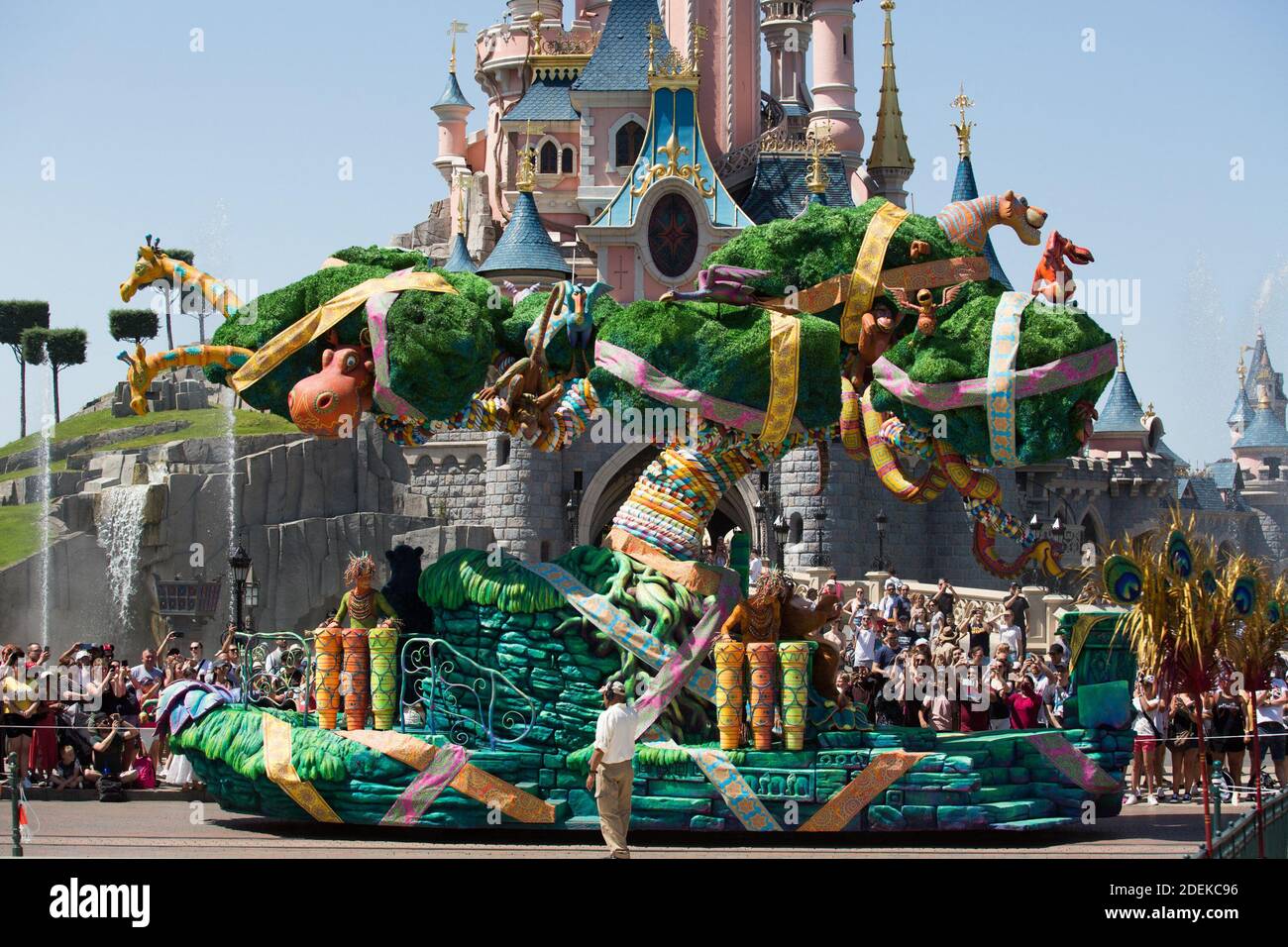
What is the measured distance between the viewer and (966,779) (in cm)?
1431

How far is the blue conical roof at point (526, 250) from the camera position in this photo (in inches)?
1708

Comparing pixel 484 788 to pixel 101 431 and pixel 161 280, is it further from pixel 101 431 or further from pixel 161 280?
pixel 101 431

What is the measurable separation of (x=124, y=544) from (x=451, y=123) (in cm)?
2595

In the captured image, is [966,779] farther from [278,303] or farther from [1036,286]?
[278,303]

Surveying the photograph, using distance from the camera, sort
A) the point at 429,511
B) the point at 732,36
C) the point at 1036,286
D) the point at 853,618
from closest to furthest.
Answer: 1. the point at 1036,286
2. the point at 853,618
3. the point at 429,511
4. the point at 732,36

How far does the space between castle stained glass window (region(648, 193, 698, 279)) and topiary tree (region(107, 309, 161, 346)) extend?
24218 millimetres

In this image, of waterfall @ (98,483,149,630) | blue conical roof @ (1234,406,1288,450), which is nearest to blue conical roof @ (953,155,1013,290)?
waterfall @ (98,483,149,630)

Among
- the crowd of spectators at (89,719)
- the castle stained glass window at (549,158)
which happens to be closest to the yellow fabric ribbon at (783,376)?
the crowd of spectators at (89,719)

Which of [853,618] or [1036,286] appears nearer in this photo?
[1036,286]

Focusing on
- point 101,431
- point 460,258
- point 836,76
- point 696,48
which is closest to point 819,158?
point 696,48

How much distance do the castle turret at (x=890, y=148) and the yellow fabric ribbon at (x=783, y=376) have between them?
33746mm

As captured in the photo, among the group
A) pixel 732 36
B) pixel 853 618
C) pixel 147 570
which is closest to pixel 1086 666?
pixel 853 618
